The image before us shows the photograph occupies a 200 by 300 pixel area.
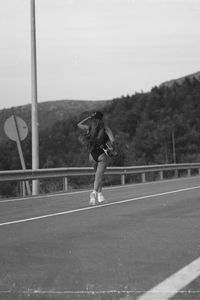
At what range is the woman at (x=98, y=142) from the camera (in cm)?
1325

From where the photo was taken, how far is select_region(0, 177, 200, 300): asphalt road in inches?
215

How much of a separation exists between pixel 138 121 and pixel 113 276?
149706mm

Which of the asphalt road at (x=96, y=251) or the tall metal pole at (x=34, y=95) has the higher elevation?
the tall metal pole at (x=34, y=95)

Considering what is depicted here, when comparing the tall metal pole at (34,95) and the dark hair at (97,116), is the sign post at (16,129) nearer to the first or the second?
the tall metal pole at (34,95)

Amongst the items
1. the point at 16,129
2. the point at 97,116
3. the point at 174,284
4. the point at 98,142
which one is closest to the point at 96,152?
the point at 98,142

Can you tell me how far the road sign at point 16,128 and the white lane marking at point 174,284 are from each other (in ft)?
45.6

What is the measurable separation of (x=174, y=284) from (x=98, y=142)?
790 centimetres

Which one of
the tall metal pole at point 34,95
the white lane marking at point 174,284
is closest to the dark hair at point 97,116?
the white lane marking at point 174,284

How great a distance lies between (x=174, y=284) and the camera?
18.1 feet

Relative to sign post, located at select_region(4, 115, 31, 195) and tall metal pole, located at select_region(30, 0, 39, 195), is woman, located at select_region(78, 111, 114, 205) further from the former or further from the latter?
tall metal pole, located at select_region(30, 0, 39, 195)

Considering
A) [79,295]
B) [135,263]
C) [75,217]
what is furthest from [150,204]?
[79,295]

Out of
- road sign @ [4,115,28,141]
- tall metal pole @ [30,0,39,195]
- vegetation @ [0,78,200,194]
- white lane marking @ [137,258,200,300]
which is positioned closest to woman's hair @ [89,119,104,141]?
road sign @ [4,115,28,141]

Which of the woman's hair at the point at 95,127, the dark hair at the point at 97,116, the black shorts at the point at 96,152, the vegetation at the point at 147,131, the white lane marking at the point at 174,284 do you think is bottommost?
the white lane marking at the point at 174,284

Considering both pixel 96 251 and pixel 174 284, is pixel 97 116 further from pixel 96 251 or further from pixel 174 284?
pixel 174 284
